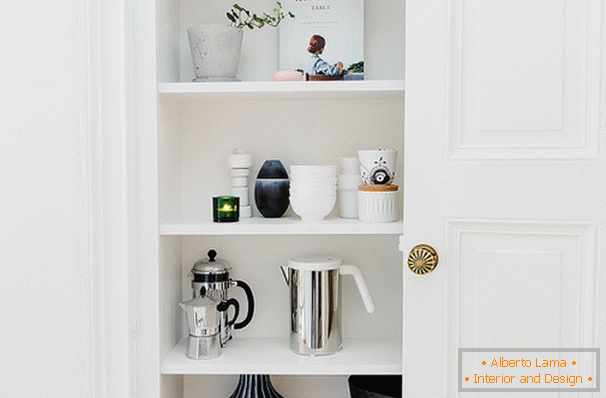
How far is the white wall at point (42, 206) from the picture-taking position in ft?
4.09

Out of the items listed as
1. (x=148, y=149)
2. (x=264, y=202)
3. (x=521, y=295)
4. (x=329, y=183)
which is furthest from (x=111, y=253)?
(x=521, y=295)

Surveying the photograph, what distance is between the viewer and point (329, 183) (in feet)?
4.64

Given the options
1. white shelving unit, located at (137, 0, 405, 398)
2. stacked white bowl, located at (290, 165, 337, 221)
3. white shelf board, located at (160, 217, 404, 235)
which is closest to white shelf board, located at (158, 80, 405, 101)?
white shelving unit, located at (137, 0, 405, 398)

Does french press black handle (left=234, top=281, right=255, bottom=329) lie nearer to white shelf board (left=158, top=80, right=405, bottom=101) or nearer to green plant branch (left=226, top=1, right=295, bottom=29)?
white shelf board (left=158, top=80, right=405, bottom=101)

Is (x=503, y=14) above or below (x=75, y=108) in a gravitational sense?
above

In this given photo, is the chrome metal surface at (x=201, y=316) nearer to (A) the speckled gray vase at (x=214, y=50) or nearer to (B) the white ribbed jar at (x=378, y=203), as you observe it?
(B) the white ribbed jar at (x=378, y=203)

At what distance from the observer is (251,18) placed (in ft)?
5.11

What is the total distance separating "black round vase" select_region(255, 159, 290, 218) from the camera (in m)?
1.47

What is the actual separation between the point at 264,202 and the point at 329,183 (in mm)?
176

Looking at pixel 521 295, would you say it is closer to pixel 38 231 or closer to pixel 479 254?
pixel 479 254

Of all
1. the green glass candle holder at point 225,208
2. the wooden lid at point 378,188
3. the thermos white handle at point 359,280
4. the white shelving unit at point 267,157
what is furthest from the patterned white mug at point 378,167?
the green glass candle holder at point 225,208

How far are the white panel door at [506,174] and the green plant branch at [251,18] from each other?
0.40 meters

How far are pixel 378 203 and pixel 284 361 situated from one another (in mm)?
434

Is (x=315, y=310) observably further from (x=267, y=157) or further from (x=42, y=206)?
(x=42, y=206)
